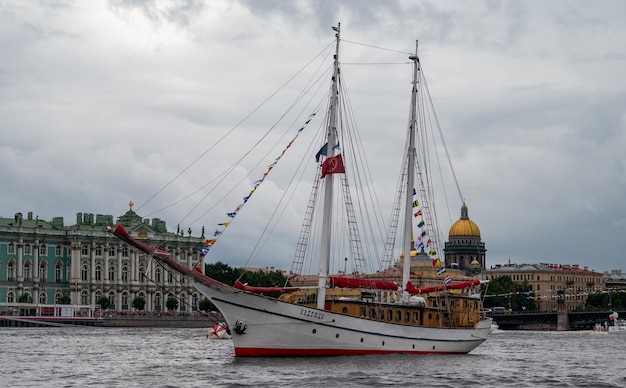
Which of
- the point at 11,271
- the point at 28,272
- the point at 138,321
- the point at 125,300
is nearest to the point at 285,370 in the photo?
the point at 138,321

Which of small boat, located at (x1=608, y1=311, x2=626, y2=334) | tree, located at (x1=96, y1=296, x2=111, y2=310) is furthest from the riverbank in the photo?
small boat, located at (x1=608, y1=311, x2=626, y2=334)

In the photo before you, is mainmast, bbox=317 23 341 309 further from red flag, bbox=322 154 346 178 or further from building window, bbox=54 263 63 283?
building window, bbox=54 263 63 283

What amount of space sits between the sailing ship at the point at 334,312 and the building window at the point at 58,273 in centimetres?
9813

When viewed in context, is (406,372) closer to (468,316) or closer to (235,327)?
(235,327)

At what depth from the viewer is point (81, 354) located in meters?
66.5

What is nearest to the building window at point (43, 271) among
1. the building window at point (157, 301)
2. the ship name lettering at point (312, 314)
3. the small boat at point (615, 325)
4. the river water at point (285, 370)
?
the building window at point (157, 301)

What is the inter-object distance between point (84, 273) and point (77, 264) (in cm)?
197

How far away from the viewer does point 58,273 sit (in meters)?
159

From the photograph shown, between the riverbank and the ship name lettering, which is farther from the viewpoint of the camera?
the riverbank

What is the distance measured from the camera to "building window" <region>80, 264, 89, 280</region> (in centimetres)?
15962

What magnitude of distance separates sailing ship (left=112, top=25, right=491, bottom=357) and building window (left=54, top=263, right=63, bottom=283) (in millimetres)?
98127

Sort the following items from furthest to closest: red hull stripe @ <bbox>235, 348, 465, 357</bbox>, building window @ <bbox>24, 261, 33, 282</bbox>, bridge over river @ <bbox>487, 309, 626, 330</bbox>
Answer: bridge over river @ <bbox>487, 309, 626, 330</bbox> < building window @ <bbox>24, 261, 33, 282</bbox> < red hull stripe @ <bbox>235, 348, 465, 357</bbox>

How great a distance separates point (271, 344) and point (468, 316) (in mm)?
16821

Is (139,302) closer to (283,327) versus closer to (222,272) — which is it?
(222,272)
